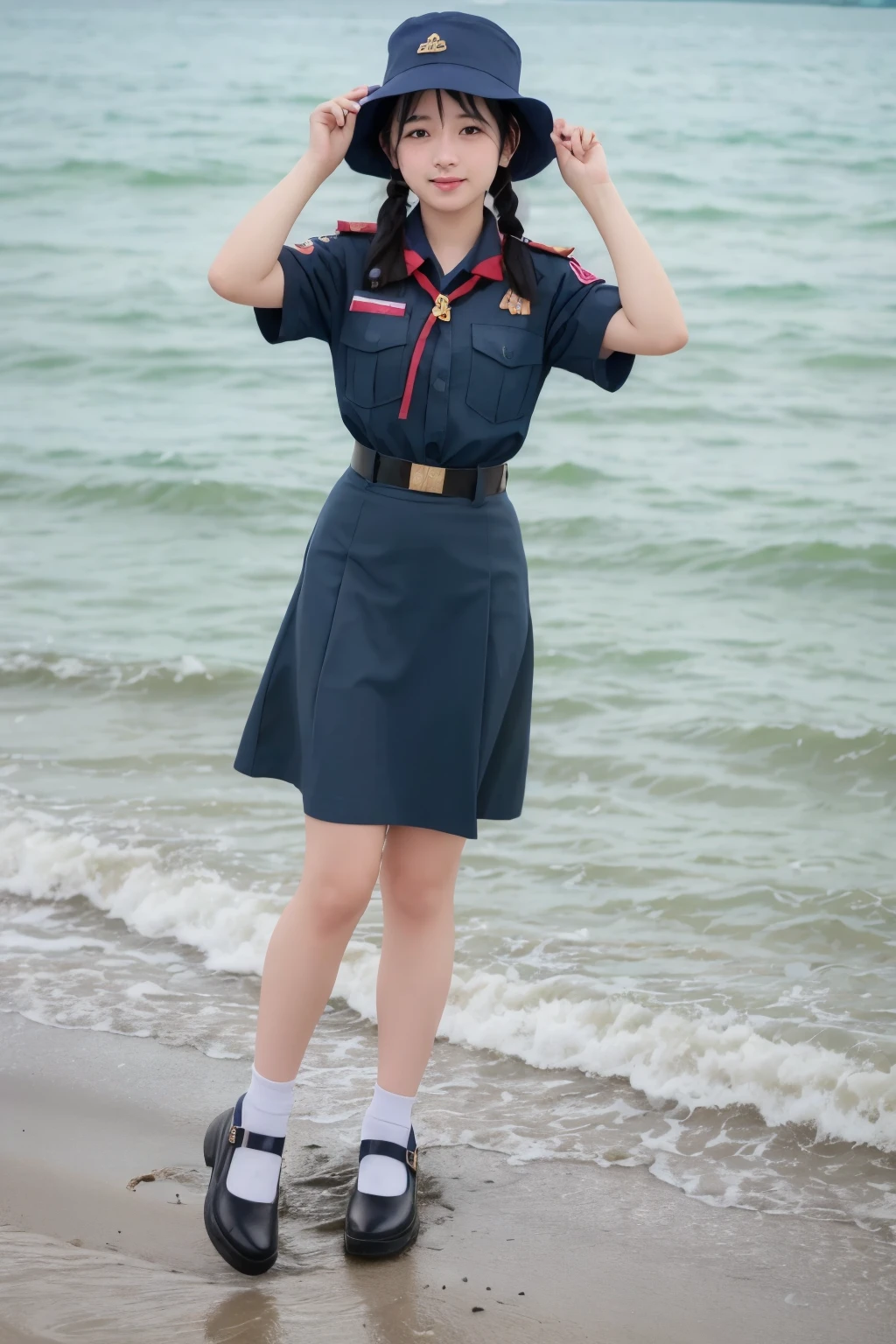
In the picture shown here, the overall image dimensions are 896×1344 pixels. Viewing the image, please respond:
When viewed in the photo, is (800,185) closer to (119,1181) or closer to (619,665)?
(619,665)

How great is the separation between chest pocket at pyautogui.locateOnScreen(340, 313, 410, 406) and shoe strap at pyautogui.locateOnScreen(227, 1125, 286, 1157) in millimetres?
1189

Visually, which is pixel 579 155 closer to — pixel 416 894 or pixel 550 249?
pixel 550 249

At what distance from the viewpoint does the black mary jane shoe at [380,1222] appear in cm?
246

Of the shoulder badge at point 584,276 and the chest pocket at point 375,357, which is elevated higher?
the shoulder badge at point 584,276

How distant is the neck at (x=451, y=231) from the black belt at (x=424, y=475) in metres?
0.31

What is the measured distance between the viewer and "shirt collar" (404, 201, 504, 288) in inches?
94.3

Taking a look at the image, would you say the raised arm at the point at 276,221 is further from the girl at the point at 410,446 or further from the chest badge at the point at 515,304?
the chest badge at the point at 515,304

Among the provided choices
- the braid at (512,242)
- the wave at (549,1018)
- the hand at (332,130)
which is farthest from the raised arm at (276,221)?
the wave at (549,1018)

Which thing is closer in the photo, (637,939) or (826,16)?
(637,939)

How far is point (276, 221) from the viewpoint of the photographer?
2.31m

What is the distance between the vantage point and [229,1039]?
11.1 ft

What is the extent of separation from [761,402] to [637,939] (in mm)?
6944

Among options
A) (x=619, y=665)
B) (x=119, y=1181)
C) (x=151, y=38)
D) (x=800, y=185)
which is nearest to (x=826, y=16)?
(x=151, y=38)

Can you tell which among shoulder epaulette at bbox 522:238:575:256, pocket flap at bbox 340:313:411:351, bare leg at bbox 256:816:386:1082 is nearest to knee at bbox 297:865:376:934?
bare leg at bbox 256:816:386:1082
